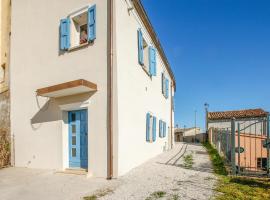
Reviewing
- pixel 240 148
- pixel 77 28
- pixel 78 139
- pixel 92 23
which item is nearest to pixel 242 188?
pixel 240 148

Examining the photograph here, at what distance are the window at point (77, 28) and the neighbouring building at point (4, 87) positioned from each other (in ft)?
13.9

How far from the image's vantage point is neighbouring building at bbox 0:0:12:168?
9.16 metres

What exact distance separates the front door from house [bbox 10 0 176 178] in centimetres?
3

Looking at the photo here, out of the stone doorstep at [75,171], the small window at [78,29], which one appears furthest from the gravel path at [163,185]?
the small window at [78,29]

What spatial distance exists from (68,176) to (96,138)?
4.78ft

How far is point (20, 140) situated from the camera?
9.11 m

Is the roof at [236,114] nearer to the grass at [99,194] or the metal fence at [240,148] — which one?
the metal fence at [240,148]

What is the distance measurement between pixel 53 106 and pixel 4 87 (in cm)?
410

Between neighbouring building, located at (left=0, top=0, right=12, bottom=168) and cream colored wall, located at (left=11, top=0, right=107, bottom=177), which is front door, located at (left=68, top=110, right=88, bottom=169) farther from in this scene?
neighbouring building, located at (left=0, top=0, right=12, bottom=168)

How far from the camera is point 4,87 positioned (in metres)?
10.7

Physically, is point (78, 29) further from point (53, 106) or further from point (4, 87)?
point (4, 87)

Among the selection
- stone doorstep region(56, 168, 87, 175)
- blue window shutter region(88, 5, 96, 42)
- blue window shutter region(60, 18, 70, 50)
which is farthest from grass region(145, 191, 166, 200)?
blue window shutter region(60, 18, 70, 50)

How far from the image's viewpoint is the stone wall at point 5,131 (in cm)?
903

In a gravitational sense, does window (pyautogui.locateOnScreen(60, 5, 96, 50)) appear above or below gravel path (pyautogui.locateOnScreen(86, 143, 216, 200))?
above
